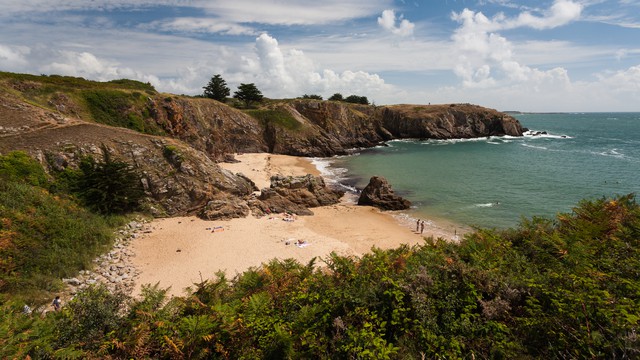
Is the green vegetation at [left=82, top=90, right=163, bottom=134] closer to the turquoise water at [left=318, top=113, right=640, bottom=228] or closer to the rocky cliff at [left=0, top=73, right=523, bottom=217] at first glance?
the rocky cliff at [left=0, top=73, right=523, bottom=217]

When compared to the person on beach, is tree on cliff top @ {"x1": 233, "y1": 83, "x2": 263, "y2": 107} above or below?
above

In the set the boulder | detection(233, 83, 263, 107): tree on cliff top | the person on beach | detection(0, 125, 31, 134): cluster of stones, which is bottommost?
the person on beach

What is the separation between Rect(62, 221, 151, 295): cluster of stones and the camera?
14.3 m

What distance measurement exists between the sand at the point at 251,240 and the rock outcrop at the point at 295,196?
131 cm

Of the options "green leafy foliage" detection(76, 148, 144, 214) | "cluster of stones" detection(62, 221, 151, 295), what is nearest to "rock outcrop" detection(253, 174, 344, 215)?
"green leafy foliage" detection(76, 148, 144, 214)

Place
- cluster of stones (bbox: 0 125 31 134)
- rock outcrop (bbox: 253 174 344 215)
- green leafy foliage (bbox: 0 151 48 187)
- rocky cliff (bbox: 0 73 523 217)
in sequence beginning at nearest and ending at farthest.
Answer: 1. green leafy foliage (bbox: 0 151 48 187)
2. cluster of stones (bbox: 0 125 31 134)
3. rocky cliff (bbox: 0 73 523 217)
4. rock outcrop (bbox: 253 174 344 215)

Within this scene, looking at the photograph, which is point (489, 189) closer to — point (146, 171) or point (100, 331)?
point (146, 171)

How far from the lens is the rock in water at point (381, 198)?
3130 cm

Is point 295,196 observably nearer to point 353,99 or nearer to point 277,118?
point 277,118

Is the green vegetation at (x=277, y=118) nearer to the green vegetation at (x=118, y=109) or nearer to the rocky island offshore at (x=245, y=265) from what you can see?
the green vegetation at (x=118, y=109)

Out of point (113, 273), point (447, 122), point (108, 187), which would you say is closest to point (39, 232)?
point (113, 273)

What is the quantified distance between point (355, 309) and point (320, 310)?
79 cm

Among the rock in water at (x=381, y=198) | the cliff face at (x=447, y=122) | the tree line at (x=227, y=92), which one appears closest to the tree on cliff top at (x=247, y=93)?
the tree line at (x=227, y=92)

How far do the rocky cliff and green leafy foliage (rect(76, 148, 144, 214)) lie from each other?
1.78m
